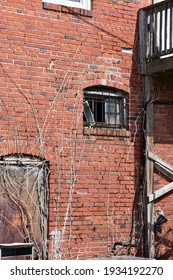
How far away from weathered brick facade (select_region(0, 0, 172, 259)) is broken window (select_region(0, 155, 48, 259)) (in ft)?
0.44

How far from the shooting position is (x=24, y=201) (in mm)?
9836

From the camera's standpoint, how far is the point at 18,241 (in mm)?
9703

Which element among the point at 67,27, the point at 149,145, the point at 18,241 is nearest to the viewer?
the point at 18,241

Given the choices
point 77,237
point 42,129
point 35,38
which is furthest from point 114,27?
point 77,237

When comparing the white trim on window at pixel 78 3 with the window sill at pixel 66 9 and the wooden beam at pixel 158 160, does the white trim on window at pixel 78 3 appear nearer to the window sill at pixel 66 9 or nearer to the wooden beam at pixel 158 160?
the window sill at pixel 66 9

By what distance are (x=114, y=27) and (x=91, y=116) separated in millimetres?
1699

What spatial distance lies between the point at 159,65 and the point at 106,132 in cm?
156

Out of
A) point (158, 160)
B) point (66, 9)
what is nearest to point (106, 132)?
point (158, 160)

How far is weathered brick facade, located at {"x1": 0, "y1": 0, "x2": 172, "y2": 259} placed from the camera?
389 inches

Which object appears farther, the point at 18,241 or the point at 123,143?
the point at 123,143

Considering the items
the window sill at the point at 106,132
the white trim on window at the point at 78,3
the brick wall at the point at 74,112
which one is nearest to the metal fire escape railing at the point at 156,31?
the brick wall at the point at 74,112

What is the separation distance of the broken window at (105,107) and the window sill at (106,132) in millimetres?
103

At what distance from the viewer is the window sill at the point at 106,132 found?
10594 millimetres

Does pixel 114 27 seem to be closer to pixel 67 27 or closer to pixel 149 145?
pixel 67 27
